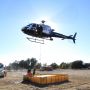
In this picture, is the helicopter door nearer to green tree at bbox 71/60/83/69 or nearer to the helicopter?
the helicopter

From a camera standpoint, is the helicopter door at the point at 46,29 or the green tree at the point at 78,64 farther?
the green tree at the point at 78,64

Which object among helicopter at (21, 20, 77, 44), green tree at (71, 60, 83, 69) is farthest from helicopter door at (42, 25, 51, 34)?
green tree at (71, 60, 83, 69)

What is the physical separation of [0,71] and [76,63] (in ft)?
319

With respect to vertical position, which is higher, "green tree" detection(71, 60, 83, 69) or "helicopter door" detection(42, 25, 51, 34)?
"green tree" detection(71, 60, 83, 69)

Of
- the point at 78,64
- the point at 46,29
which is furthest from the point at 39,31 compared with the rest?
the point at 78,64

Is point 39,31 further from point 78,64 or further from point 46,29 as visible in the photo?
point 78,64

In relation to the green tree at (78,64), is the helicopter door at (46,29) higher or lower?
lower

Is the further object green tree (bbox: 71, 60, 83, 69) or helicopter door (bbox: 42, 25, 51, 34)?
green tree (bbox: 71, 60, 83, 69)

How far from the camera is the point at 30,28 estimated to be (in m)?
32.2

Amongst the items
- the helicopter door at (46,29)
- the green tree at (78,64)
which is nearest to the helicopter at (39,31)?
the helicopter door at (46,29)

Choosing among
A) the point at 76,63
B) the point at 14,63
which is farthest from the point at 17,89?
the point at 14,63

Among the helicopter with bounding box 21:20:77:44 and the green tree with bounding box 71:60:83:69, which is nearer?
the helicopter with bounding box 21:20:77:44

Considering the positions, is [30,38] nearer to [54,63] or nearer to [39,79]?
[39,79]

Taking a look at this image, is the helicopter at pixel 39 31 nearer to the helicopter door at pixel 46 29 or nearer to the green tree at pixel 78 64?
the helicopter door at pixel 46 29
